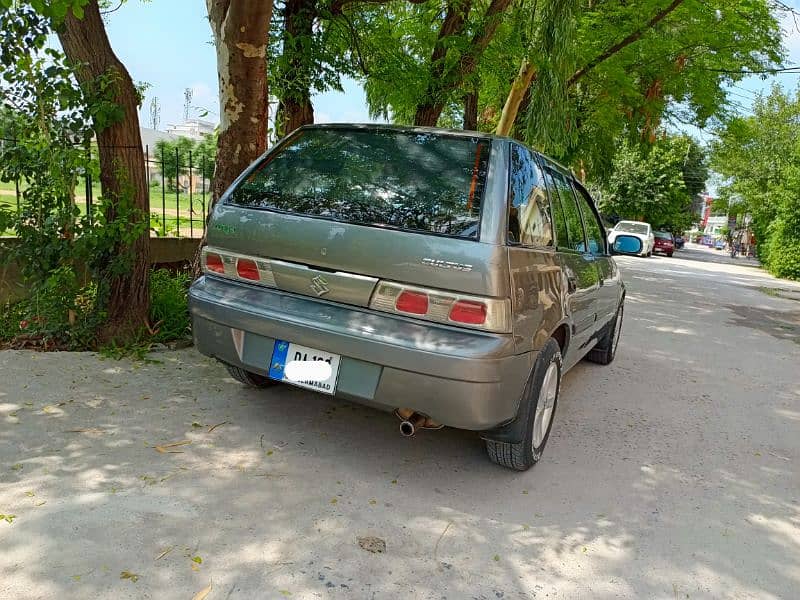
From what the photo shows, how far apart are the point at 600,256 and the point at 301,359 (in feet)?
9.33

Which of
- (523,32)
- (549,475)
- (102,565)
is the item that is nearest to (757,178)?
Result: (523,32)

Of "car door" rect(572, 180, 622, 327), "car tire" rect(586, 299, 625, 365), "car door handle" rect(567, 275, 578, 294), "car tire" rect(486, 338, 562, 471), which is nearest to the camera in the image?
"car tire" rect(486, 338, 562, 471)

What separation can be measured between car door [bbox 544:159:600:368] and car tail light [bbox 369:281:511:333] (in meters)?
1.02

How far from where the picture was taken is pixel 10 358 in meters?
4.54

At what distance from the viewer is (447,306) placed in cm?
290

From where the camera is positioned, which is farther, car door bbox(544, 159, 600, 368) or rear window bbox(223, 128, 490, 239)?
car door bbox(544, 159, 600, 368)

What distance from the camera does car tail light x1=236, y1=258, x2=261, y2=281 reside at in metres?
3.38

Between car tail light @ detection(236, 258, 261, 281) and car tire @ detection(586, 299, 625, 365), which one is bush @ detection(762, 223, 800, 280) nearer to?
car tire @ detection(586, 299, 625, 365)

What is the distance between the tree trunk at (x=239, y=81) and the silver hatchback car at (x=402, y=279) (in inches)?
61.8

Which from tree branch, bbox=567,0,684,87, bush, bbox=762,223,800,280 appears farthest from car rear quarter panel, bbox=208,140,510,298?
bush, bbox=762,223,800,280

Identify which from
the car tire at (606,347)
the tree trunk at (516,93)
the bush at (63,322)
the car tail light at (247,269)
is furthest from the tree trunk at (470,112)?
the car tail light at (247,269)

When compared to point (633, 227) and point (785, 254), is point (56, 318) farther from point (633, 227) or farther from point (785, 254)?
point (633, 227)

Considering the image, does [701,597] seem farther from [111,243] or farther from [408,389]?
[111,243]

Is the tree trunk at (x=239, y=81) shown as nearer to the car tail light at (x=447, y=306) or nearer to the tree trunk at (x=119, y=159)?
the tree trunk at (x=119, y=159)
